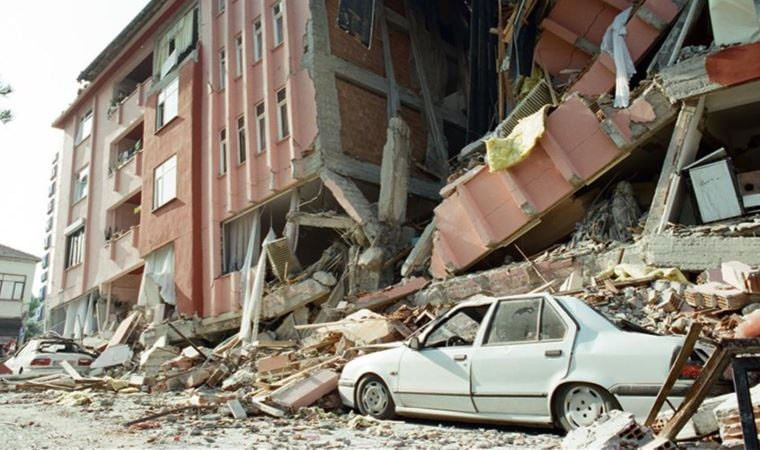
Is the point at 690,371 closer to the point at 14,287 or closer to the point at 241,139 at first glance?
the point at 241,139

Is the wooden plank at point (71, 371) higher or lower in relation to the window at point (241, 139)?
lower

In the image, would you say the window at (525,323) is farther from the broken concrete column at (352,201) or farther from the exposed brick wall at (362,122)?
the exposed brick wall at (362,122)

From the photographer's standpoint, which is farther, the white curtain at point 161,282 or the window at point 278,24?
the white curtain at point 161,282

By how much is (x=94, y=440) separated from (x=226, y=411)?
1959 millimetres

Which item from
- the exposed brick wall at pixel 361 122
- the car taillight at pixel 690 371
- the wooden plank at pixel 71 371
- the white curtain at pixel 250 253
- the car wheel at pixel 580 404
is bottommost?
the car wheel at pixel 580 404

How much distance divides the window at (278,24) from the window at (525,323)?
12.8 metres

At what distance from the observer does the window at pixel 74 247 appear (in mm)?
26484

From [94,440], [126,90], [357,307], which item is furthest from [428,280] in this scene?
[126,90]

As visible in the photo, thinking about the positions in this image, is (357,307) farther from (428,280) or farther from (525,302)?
(525,302)

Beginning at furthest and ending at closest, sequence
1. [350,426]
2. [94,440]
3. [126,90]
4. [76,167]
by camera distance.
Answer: [76,167], [126,90], [350,426], [94,440]

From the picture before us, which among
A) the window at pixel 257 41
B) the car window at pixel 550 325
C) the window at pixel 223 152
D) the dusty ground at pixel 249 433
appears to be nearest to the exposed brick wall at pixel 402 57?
the window at pixel 257 41

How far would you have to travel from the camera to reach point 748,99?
9.36 meters

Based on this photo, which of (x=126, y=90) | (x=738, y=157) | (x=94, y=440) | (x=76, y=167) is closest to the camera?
(x=94, y=440)

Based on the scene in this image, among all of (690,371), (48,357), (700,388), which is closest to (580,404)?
(690,371)
